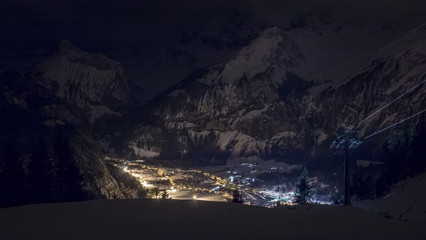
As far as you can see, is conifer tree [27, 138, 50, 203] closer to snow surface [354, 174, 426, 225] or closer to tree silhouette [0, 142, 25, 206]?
tree silhouette [0, 142, 25, 206]

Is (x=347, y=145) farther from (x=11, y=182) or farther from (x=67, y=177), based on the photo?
(x=11, y=182)

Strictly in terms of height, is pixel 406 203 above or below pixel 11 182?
below

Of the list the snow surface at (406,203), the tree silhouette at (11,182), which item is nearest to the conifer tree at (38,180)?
the tree silhouette at (11,182)

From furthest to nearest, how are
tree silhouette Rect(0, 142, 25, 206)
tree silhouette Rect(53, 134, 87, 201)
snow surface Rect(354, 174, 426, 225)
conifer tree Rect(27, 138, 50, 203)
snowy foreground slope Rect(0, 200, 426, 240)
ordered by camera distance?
1. tree silhouette Rect(53, 134, 87, 201)
2. conifer tree Rect(27, 138, 50, 203)
3. tree silhouette Rect(0, 142, 25, 206)
4. snow surface Rect(354, 174, 426, 225)
5. snowy foreground slope Rect(0, 200, 426, 240)

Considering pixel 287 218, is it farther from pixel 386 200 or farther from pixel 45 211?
pixel 386 200

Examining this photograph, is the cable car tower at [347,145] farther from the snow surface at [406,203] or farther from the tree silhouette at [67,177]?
the tree silhouette at [67,177]

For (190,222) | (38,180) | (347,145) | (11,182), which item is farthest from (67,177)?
(190,222)

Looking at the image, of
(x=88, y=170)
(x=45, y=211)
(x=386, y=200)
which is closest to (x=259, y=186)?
(x=88, y=170)

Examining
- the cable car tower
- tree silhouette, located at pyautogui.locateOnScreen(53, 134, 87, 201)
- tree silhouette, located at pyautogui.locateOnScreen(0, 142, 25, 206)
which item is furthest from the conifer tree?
the cable car tower
